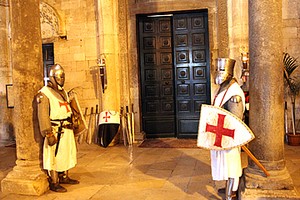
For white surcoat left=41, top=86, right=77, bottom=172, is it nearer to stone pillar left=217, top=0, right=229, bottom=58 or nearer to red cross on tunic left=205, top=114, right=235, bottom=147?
red cross on tunic left=205, top=114, right=235, bottom=147

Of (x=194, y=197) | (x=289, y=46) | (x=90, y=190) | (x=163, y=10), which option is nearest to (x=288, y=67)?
(x=289, y=46)

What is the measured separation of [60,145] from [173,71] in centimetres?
391

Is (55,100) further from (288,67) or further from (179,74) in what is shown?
(288,67)

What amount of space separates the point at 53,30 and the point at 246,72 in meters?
4.53

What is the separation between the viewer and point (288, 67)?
19.9ft

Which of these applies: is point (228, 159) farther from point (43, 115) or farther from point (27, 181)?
point (27, 181)

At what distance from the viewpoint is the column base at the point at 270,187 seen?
10.0 ft

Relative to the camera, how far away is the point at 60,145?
156 inches

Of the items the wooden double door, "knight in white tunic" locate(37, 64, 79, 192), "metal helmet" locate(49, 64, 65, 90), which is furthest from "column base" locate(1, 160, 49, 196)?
the wooden double door

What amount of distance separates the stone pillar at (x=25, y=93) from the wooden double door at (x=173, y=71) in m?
3.58

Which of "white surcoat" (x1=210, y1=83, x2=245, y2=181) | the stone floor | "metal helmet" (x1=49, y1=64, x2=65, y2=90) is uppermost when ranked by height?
"metal helmet" (x1=49, y1=64, x2=65, y2=90)

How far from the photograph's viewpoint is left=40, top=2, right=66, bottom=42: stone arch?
739 centimetres

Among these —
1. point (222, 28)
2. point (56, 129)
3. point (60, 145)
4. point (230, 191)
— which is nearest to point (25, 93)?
point (56, 129)

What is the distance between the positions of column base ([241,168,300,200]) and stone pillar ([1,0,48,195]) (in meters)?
2.45
